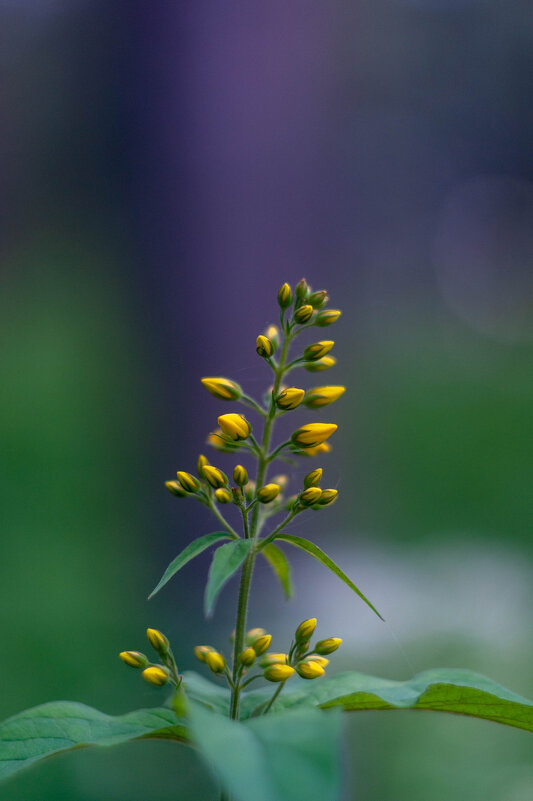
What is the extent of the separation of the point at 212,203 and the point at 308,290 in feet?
17.3

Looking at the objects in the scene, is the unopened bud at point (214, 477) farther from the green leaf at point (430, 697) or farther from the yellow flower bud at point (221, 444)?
the green leaf at point (430, 697)

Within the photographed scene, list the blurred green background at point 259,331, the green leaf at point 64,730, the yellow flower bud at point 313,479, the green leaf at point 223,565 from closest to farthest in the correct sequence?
the green leaf at point 223,565 < the green leaf at point 64,730 < the yellow flower bud at point 313,479 < the blurred green background at point 259,331

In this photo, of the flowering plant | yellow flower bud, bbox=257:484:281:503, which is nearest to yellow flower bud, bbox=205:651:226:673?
the flowering plant

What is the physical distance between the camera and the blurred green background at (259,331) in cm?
409

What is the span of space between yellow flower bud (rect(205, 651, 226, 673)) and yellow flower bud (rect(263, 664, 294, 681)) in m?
0.07

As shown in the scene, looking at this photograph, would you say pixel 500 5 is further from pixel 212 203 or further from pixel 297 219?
pixel 212 203

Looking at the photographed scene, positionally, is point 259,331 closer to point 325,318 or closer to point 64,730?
point 325,318

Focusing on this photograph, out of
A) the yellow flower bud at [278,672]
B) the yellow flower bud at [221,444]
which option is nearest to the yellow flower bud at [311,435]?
the yellow flower bud at [221,444]

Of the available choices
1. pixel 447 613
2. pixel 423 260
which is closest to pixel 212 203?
pixel 423 260

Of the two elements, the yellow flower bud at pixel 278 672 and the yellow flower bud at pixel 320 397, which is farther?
the yellow flower bud at pixel 320 397

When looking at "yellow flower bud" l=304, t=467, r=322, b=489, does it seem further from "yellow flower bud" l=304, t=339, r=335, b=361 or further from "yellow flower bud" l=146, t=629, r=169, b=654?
"yellow flower bud" l=146, t=629, r=169, b=654

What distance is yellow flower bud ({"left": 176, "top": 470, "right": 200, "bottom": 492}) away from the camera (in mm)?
1198

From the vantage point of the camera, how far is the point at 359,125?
8664mm

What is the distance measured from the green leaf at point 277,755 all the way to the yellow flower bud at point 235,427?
486mm
